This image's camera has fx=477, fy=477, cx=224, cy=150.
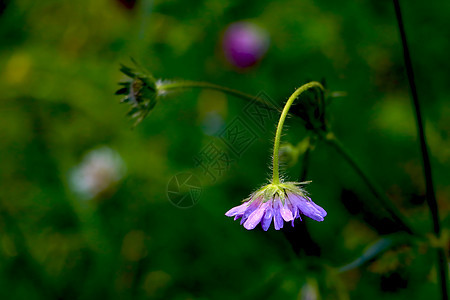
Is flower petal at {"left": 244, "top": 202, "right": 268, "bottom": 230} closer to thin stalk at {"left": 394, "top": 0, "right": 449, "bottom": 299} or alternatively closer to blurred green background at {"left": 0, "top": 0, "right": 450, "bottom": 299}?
thin stalk at {"left": 394, "top": 0, "right": 449, "bottom": 299}

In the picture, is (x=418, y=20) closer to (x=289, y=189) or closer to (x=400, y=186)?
(x=400, y=186)

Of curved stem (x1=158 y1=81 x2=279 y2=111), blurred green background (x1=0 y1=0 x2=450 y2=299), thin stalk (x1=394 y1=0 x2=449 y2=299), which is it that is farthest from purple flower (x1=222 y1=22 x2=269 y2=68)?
thin stalk (x1=394 y1=0 x2=449 y2=299)

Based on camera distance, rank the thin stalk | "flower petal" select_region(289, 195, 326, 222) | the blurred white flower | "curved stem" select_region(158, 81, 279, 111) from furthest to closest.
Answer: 1. the blurred white flower
2. "curved stem" select_region(158, 81, 279, 111)
3. the thin stalk
4. "flower petal" select_region(289, 195, 326, 222)

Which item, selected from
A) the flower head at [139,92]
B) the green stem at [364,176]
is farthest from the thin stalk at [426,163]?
the flower head at [139,92]

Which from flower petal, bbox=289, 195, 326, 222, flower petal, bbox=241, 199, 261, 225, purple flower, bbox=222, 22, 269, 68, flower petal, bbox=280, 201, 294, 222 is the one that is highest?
flower petal, bbox=289, 195, 326, 222

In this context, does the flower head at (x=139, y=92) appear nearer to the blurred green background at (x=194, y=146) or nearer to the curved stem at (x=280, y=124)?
the blurred green background at (x=194, y=146)

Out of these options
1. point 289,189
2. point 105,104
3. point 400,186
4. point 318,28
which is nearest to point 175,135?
point 105,104
